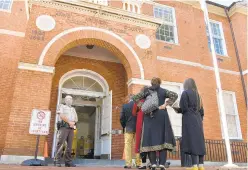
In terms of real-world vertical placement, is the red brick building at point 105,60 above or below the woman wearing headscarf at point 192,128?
above

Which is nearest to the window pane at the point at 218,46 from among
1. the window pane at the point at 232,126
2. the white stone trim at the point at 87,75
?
the window pane at the point at 232,126

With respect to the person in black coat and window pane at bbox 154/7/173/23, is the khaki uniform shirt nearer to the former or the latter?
the person in black coat

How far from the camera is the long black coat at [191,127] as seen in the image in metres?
4.43

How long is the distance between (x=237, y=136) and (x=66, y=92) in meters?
9.06

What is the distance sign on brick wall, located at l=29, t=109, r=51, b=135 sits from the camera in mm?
6508

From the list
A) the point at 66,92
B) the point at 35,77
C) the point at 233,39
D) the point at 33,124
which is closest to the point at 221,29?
the point at 233,39

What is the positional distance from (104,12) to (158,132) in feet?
21.4

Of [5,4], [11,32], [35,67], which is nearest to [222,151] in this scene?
[35,67]

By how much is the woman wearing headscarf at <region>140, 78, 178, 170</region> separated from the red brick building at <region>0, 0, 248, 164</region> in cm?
406

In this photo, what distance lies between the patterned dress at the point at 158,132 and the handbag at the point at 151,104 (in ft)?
0.37

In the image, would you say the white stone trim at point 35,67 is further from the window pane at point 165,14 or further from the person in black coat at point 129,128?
the window pane at point 165,14

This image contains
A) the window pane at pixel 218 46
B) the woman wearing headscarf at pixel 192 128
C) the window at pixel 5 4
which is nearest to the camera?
the woman wearing headscarf at pixel 192 128

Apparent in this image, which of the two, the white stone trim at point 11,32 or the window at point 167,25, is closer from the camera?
the white stone trim at point 11,32

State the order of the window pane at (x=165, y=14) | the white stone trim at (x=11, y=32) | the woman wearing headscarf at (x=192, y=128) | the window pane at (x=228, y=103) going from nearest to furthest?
the woman wearing headscarf at (x=192, y=128)
the white stone trim at (x=11, y=32)
the window pane at (x=228, y=103)
the window pane at (x=165, y=14)
